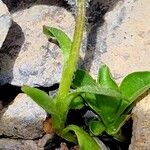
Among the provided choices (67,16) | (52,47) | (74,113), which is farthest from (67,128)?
(67,16)

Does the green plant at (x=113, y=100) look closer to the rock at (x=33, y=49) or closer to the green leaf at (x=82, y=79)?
the green leaf at (x=82, y=79)

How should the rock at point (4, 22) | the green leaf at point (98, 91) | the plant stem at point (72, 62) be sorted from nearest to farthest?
the green leaf at point (98, 91) → the plant stem at point (72, 62) → the rock at point (4, 22)

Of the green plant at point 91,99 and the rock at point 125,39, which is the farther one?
the rock at point 125,39

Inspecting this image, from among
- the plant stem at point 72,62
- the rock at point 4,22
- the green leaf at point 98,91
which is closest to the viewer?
the green leaf at point 98,91

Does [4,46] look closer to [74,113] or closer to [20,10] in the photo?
[20,10]

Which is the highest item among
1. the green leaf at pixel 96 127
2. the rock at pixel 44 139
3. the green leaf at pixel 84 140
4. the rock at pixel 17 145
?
the green leaf at pixel 96 127

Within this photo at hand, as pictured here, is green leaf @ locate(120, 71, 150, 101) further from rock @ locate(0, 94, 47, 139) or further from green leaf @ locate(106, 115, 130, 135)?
rock @ locate(0, 94, 47, 139)

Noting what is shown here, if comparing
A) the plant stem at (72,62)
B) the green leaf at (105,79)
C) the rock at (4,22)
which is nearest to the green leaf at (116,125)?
the green leaf at (105,79)

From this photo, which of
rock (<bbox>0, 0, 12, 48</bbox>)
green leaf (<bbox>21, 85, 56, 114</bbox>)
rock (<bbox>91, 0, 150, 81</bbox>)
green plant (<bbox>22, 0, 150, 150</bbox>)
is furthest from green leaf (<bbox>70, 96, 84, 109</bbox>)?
rock (<bbox>0, 0, 12, 48</bbox>)
